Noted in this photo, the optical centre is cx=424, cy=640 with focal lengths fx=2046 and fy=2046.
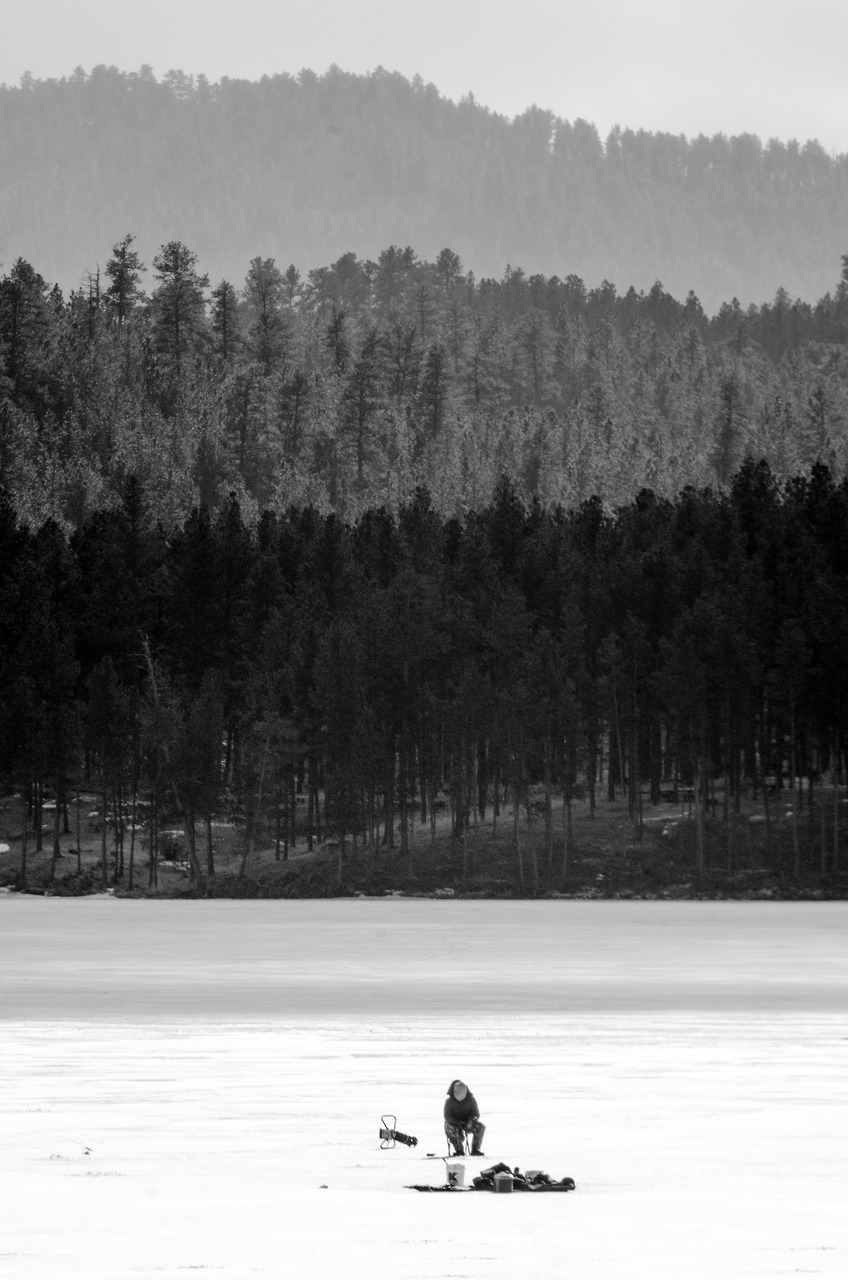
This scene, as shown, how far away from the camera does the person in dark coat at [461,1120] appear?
62.8 feet

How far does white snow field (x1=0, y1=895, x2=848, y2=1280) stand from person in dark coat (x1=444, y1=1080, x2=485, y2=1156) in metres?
0.34

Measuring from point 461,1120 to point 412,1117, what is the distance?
289 cm

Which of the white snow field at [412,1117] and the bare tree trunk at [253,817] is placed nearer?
the white snow field at [412,1117]

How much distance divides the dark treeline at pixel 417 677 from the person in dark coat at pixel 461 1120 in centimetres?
7498

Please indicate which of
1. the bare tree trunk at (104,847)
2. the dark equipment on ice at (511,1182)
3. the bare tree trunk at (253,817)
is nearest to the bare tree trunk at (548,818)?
the bare tree trunk at (253,817)

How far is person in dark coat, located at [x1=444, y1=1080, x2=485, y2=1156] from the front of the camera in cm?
1914

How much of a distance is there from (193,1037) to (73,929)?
121 ft

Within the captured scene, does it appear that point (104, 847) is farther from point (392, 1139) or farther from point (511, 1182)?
point (511, 1182)

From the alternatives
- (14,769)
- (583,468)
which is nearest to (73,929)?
(14,769)

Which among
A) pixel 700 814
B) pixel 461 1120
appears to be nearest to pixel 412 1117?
pixel 461 1120

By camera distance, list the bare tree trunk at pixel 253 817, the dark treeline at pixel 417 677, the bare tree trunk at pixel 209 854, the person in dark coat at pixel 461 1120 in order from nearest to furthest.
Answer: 1. the person in dark coat at pixel 461 1120
2. the bare tree trunk at pixel 253 817
3. the bare tree trunk at pixel 209 854
4. the dark treeline at pixel 417 677

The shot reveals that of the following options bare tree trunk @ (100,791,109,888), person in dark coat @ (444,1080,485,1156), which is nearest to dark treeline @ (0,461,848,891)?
bare tree trunk @ (100,791,109,888)

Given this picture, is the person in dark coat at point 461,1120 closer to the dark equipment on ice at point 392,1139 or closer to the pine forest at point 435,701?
the dark equipment on ice at point 392,1139

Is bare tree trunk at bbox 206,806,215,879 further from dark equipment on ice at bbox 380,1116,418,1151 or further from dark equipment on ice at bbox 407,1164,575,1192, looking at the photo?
dark equipment on ice at bbox 407,1164,575,1192
